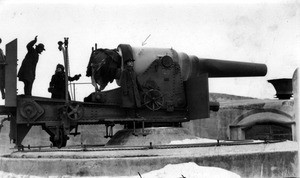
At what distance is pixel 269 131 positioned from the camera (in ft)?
69.6

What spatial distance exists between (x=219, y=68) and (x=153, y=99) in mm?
2573

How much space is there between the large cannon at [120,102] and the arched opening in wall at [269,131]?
10120 mm

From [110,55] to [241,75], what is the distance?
400 centimetres

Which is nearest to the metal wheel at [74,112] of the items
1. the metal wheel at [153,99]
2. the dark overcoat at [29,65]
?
the dark overcoat at [29,65]

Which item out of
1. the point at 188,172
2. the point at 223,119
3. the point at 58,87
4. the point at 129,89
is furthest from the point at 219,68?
the point at 223,119

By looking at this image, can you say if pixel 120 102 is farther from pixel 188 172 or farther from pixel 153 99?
pixel 188 172

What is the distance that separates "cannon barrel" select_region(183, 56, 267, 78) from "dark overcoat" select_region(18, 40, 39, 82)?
3.66 meters

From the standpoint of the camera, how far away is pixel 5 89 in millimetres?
9984

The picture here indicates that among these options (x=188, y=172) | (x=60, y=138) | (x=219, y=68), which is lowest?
(x=188, y=172)

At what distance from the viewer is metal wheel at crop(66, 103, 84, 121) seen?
10320 mm

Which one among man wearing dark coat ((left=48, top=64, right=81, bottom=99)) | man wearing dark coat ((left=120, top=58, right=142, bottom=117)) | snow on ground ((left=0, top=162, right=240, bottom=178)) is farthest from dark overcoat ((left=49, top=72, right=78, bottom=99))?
snow on ground ((left=0, top=162, right=240, bottom=178))

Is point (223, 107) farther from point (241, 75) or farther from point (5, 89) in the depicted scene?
point (5, 89)

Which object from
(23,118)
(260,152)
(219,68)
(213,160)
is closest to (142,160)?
(213,160)

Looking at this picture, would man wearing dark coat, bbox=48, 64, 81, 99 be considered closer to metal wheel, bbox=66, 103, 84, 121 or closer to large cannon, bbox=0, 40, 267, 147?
large cannon, bbox=0, 40, 267, 147
